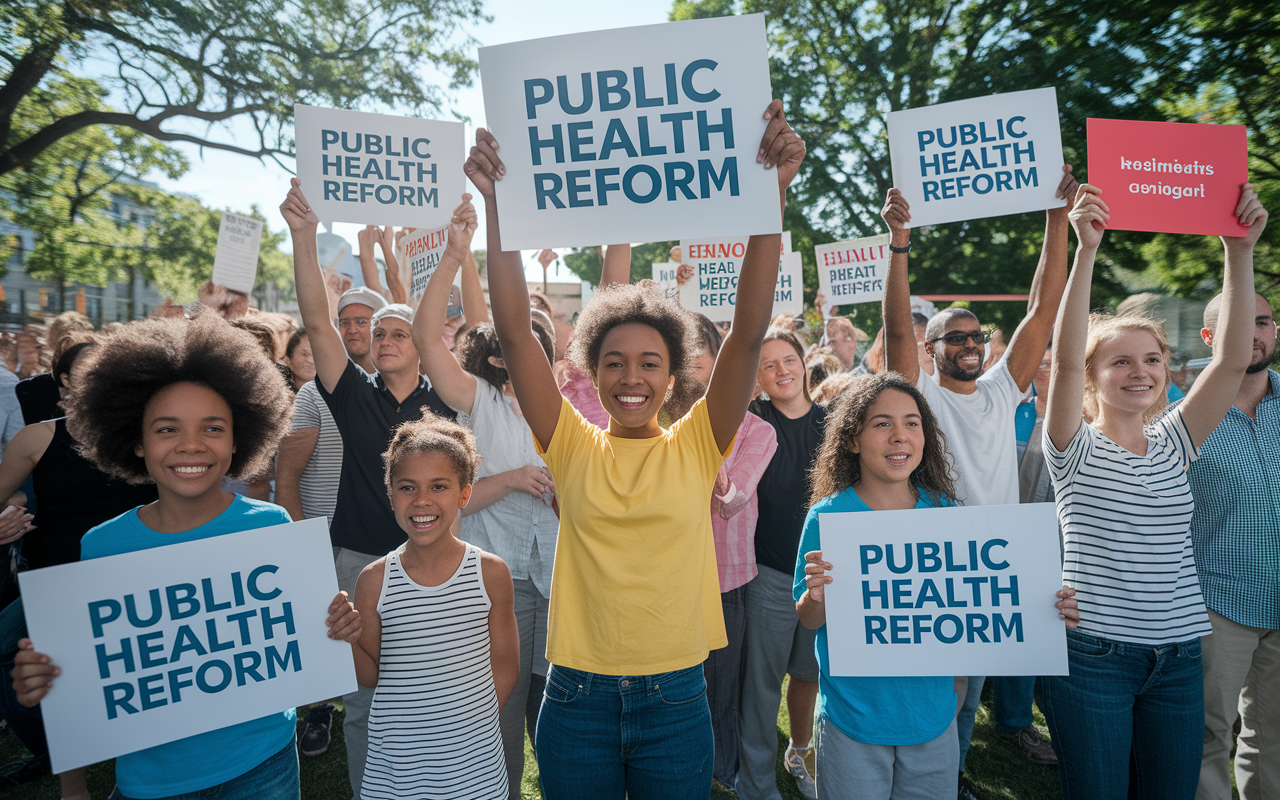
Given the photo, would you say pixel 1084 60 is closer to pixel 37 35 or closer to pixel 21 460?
pixel 21 460

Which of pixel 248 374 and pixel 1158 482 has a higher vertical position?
pixel 248 374

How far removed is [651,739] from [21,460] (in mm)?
3082

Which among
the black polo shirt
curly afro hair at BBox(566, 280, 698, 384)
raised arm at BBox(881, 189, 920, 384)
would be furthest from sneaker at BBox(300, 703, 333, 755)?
raised arm at BBox(881, 189, 920, 384)

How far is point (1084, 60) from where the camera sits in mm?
14352

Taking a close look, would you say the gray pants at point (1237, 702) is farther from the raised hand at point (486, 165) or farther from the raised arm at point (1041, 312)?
the raised hand at point (486, 165)

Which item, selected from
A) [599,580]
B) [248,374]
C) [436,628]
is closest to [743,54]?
[599,580]

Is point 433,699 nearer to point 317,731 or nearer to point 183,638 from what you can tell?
point 183,638

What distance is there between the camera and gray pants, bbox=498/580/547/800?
326 centimetres

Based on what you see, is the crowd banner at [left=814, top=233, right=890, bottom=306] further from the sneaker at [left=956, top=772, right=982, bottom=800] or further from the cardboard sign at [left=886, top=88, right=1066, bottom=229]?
the sneaker at [left=956, top=772, right=982, bottom=800]

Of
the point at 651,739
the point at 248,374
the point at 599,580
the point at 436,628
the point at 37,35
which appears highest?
the point at 37,35

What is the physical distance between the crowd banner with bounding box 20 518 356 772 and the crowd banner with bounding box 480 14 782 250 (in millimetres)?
1222

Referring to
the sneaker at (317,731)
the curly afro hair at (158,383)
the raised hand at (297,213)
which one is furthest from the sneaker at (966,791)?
the raised hand at (297,213)

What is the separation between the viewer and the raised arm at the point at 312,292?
11.1ft

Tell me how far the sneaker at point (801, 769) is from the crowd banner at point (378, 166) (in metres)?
3.62
